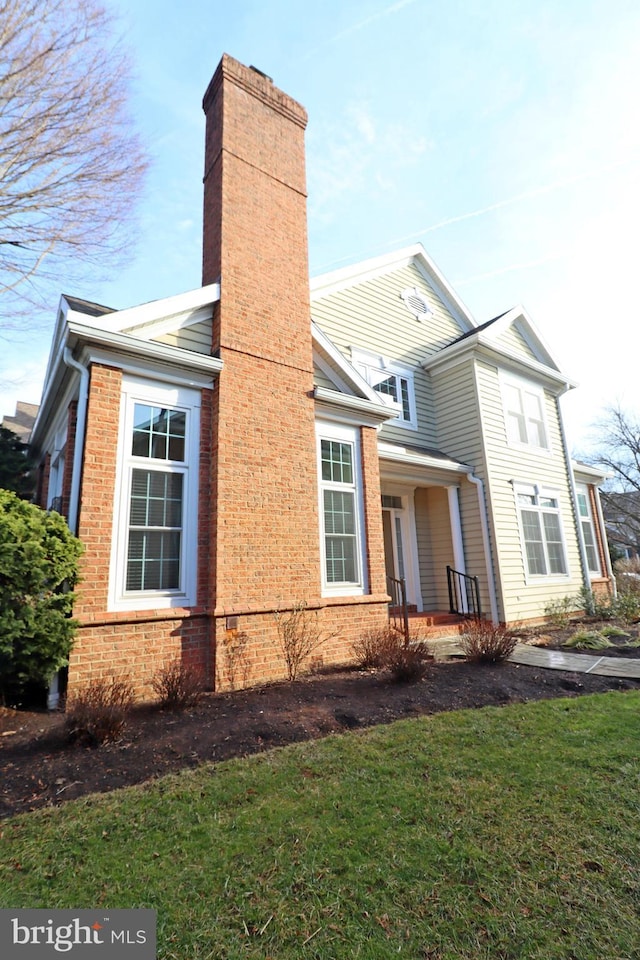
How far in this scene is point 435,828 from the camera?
8.90 ft

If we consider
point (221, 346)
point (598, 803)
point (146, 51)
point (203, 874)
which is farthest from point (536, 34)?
point (203, 874)

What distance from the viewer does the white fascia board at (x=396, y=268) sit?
11148 millimetres

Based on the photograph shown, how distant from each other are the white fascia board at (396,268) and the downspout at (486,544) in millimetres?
5644

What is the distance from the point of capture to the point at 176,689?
15.6 feet

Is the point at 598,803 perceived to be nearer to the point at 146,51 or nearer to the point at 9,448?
the point at 9,448

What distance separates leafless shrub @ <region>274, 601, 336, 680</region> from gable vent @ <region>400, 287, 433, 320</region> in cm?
963

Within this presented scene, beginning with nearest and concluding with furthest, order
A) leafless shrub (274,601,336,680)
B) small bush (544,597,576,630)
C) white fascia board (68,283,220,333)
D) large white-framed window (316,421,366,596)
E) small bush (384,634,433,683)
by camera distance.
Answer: white fascia board (68,283,220,333) → small bush (384,634,433,683) → leafless shrub (274,601,336,680) → large white-framed window (316,421,366,596) → small bush (544,597,576,630)

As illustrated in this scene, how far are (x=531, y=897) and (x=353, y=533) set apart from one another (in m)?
5.58

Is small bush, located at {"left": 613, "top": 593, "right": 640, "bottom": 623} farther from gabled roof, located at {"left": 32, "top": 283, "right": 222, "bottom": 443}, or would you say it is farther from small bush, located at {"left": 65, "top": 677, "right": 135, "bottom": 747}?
small bush, located at {"left": 65, "top": 677, "right": 135, "bottom": 747}

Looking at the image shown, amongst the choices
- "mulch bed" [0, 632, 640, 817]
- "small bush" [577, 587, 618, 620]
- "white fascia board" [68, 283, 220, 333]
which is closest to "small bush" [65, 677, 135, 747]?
"mulch bed" [0, 632, 640, 817]

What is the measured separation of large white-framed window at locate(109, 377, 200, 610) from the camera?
17.8ft

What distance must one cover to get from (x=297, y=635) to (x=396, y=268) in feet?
35.3

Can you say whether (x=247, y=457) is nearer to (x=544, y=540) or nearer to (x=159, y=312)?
(x=159, y=312)

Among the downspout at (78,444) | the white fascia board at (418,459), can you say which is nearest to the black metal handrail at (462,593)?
the white fascia board at (418,459)
